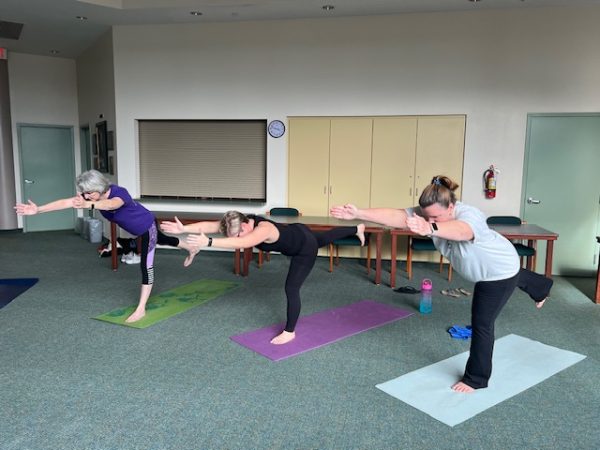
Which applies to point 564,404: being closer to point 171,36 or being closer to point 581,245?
point 581,245

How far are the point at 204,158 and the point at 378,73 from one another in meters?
2.78

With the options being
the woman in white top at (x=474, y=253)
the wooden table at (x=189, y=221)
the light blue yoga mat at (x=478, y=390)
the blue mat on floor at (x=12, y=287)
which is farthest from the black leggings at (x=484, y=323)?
the blue mat on floor at (x=12, y=287)

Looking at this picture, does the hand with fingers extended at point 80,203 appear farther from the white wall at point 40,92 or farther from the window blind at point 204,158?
the white wall at point 40,92

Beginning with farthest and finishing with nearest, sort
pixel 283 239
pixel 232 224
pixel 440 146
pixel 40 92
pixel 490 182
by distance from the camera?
pixel 40 92, pixel 440 146, pixel 490 182, pixel 283 239, pixel 232 224

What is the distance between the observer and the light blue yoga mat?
2.65 meters

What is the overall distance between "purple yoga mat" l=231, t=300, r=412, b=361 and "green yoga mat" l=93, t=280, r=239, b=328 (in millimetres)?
883

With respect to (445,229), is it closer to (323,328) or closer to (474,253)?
(474,253)

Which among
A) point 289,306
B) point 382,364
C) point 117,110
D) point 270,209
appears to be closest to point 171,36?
point 117,110

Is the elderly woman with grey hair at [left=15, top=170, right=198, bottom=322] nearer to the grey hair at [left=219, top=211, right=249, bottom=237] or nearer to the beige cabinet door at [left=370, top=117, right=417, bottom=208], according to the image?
the grey hair at [left=219, top=211, right=249, bottom=237]

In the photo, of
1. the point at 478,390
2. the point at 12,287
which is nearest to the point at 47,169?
the point at 12,287

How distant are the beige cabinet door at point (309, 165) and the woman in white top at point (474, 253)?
370 centimetres

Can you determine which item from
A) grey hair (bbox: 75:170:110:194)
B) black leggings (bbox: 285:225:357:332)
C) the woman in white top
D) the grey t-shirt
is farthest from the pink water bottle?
grey hair (bbox: 75:170:110:194)

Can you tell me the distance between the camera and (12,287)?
509cm

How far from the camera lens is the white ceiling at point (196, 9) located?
18.4ft
